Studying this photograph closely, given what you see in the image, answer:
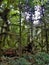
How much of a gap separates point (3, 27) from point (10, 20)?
0.62 m

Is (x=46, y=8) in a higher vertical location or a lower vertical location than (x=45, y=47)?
higher

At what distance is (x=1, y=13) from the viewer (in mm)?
9320

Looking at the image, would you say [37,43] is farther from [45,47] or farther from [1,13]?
[1,13]

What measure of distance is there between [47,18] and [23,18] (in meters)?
1.16

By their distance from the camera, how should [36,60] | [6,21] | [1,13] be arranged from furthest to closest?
1. [6,21]
2. [1,13]
3. [36,60]

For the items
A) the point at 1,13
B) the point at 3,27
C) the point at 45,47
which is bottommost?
the point at 45,47

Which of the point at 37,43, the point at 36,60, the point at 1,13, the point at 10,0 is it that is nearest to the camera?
the point at 36,60

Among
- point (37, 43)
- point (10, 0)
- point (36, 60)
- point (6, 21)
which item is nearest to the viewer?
point (36, 60)

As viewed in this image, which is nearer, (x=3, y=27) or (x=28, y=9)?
(x=3, y=27)

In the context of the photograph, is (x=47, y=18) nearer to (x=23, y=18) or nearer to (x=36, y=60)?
(x=23, y=18)

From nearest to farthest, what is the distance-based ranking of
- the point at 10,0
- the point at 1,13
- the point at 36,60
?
the point at 36,60 → the point at 10,0 → the point at 1,13

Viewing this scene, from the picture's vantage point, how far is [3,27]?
32.4 ft

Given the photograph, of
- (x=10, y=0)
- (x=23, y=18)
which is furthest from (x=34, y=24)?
(x=10, y=0)

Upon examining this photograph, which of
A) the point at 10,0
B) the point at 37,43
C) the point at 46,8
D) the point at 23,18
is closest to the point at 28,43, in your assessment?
the point at 37,43
